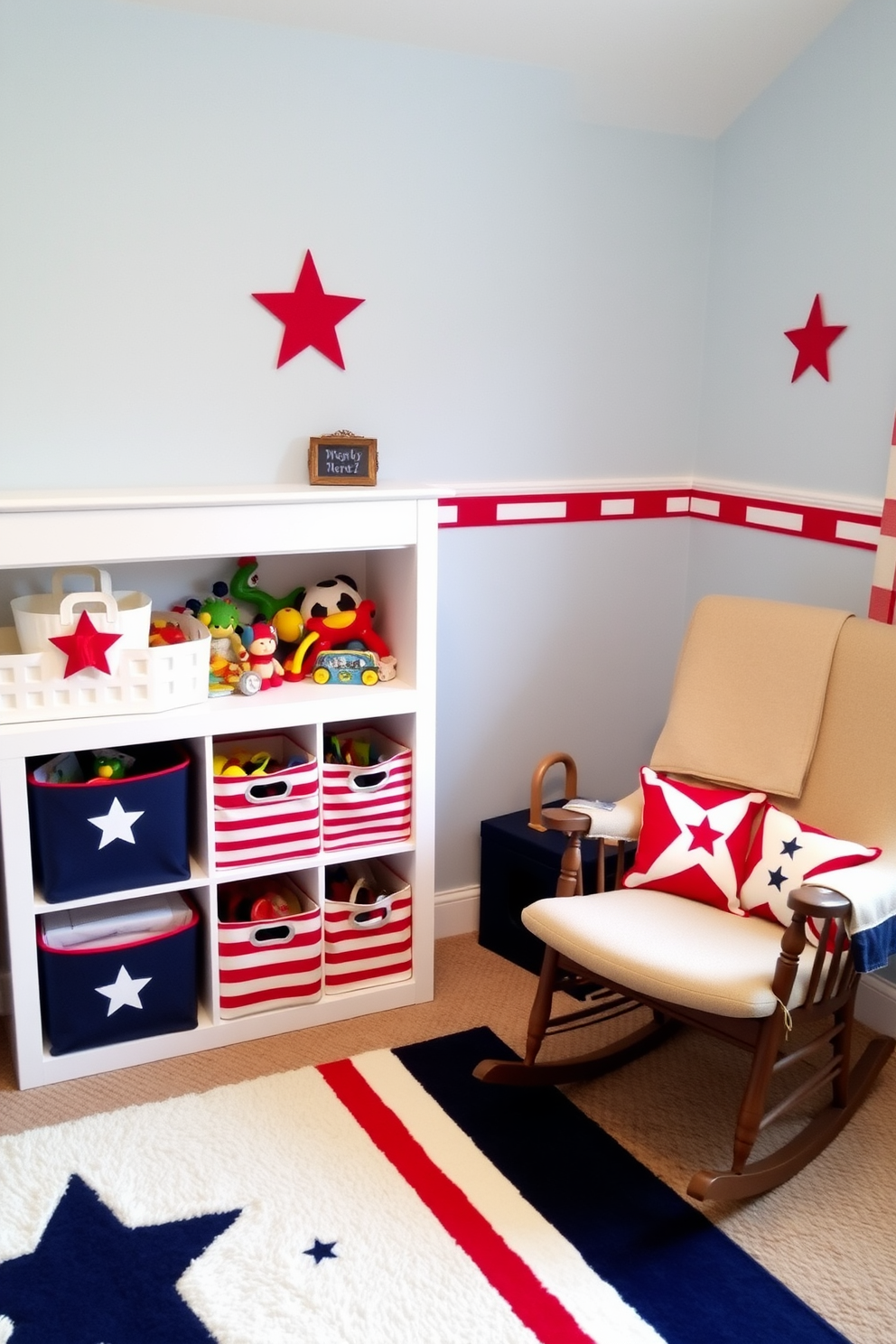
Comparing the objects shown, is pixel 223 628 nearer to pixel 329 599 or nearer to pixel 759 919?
pixel 329 599

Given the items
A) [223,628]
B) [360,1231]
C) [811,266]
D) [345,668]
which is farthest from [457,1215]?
[811,266]

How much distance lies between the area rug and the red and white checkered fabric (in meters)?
1.19

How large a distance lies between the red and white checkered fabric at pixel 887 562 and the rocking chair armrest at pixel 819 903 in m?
0.73

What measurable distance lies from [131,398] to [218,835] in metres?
0.88

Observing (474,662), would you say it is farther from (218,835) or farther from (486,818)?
(218,835)

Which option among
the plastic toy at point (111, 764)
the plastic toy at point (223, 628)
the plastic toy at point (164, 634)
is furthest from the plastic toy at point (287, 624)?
the plastic toy at point (111, 764)

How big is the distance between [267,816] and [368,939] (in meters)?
0.37

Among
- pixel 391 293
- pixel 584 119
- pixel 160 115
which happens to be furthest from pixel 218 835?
pixel 584 119

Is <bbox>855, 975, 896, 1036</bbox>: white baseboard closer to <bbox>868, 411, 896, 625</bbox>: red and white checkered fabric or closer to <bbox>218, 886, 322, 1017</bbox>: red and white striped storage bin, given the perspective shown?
<bbox>868, 411, 896, 625</bbox>: red and white checkered fabric

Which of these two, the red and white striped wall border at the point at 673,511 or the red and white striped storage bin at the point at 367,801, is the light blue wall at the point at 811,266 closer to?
the red and white striped wall border at the point at 673,511

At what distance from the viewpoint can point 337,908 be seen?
2.45 m

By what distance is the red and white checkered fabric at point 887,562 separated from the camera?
2393 mm

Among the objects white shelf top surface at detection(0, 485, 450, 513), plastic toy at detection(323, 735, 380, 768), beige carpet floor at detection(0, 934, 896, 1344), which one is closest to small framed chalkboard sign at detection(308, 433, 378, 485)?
white shelf top surface at detection(0, 485, 450, 513)

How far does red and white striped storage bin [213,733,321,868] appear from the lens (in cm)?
230
